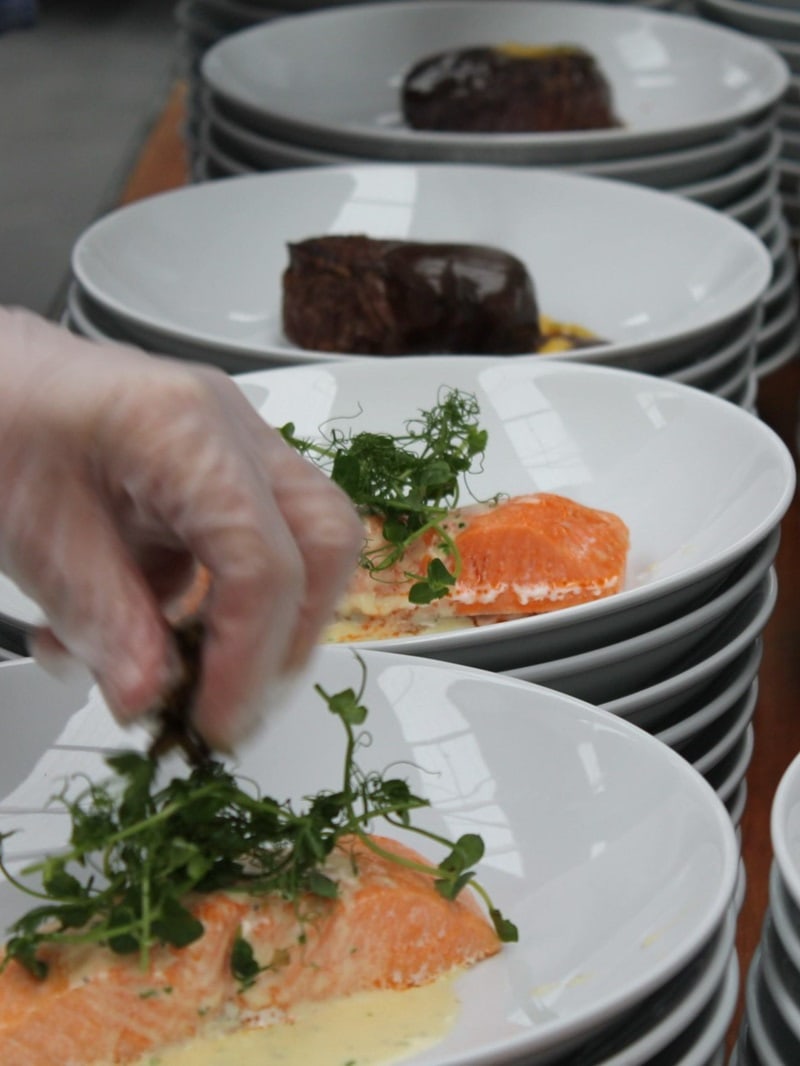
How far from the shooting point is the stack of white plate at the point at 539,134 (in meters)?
2.16

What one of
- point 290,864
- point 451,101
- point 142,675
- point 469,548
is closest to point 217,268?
point 451,101

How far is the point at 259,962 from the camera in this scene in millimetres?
1002

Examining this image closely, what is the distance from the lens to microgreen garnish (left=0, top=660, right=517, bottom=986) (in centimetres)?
95

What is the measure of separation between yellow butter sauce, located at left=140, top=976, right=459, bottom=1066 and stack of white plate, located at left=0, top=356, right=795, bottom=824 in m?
0.24

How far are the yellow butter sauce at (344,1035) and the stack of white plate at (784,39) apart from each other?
1.83 meters

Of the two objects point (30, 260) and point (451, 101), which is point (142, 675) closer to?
point (30, 260)

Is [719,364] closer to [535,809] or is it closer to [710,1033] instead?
[535,809]

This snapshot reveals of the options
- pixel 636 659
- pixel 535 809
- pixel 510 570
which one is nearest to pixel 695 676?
pixel 636 659

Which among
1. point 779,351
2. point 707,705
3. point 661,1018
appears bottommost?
point 779,351

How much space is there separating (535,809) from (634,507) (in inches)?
21.0

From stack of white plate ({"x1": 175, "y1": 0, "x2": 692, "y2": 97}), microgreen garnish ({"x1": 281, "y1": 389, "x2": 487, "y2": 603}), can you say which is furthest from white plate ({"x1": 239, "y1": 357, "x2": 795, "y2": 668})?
stack of white plate ({"x1": 175, "y1": 0, "x2": 692, "y2": 97})

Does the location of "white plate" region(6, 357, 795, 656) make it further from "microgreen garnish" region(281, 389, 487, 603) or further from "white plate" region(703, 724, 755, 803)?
"white plate" region(703, 724, 755, 803)

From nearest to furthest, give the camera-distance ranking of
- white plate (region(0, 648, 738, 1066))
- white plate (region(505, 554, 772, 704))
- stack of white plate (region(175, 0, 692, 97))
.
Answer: white plate (region(0, 648, 738, 1066)), white plate (region(505, 554, 772, 704)), stack of white plate (region(175, 0, 692, 97))

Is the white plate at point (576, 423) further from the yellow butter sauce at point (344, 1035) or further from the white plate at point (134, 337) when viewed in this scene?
the yellow butter sauce at point (344, 1035)
